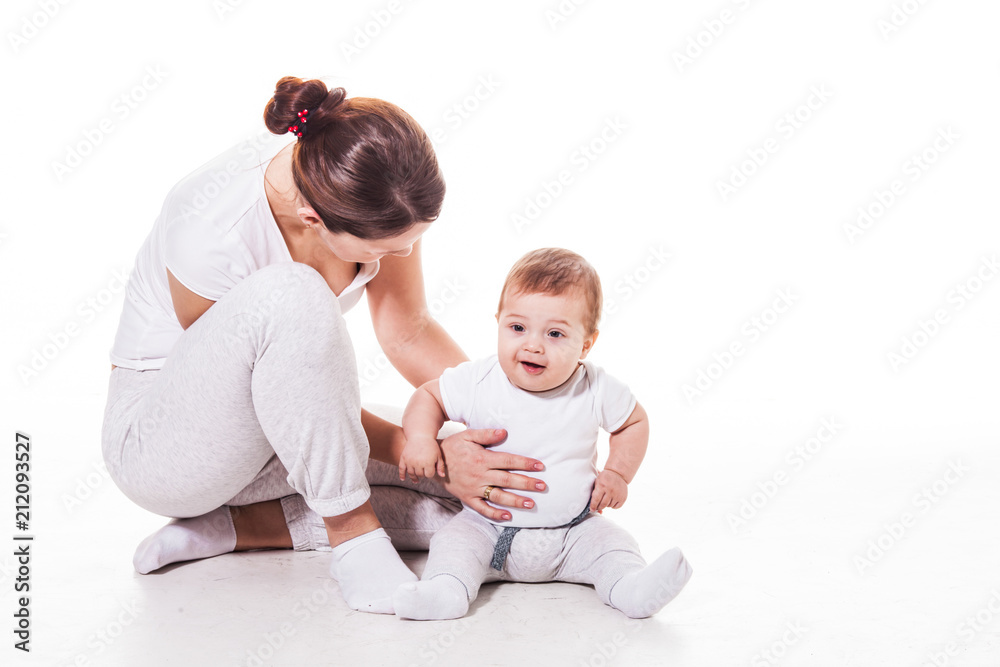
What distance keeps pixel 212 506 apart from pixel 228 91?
2.16 metres

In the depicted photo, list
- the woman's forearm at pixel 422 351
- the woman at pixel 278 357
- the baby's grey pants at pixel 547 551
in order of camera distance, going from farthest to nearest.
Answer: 1. the woman's forearm at pixel 422 351
2. the baby's grey pants at pixel 547 551
3. the woman at pixel 278 357

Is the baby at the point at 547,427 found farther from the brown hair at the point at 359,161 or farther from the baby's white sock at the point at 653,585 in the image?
the brown hair at the point at 359,161

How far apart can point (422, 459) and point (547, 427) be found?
0.76 feet

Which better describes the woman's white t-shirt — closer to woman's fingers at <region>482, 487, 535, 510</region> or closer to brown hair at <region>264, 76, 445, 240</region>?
brown hair at <region>264, 76, 445, 240</region>

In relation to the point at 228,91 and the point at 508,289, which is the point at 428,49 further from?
the point at 508,289

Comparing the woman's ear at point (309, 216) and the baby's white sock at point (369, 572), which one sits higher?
the woman's ear at point (309, 216)

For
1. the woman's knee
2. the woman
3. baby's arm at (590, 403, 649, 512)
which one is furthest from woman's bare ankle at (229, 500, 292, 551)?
baby's arm at (590, 403, 649, 512)

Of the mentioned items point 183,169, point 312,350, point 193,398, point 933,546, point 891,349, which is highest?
point 891,349

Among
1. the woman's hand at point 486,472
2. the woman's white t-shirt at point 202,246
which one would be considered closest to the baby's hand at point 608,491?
the woman's hand at point 486,472

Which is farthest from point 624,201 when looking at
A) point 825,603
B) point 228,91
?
point 825,603

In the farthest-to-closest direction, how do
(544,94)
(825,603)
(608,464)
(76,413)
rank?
(544,94), (76,413), (608,464), (825,603)

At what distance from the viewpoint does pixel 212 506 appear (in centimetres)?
176

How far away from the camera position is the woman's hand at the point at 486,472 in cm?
173

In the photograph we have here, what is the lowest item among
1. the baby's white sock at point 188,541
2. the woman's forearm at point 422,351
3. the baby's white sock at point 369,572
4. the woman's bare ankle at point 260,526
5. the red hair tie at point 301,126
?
the baby's white sock at point 188,541
